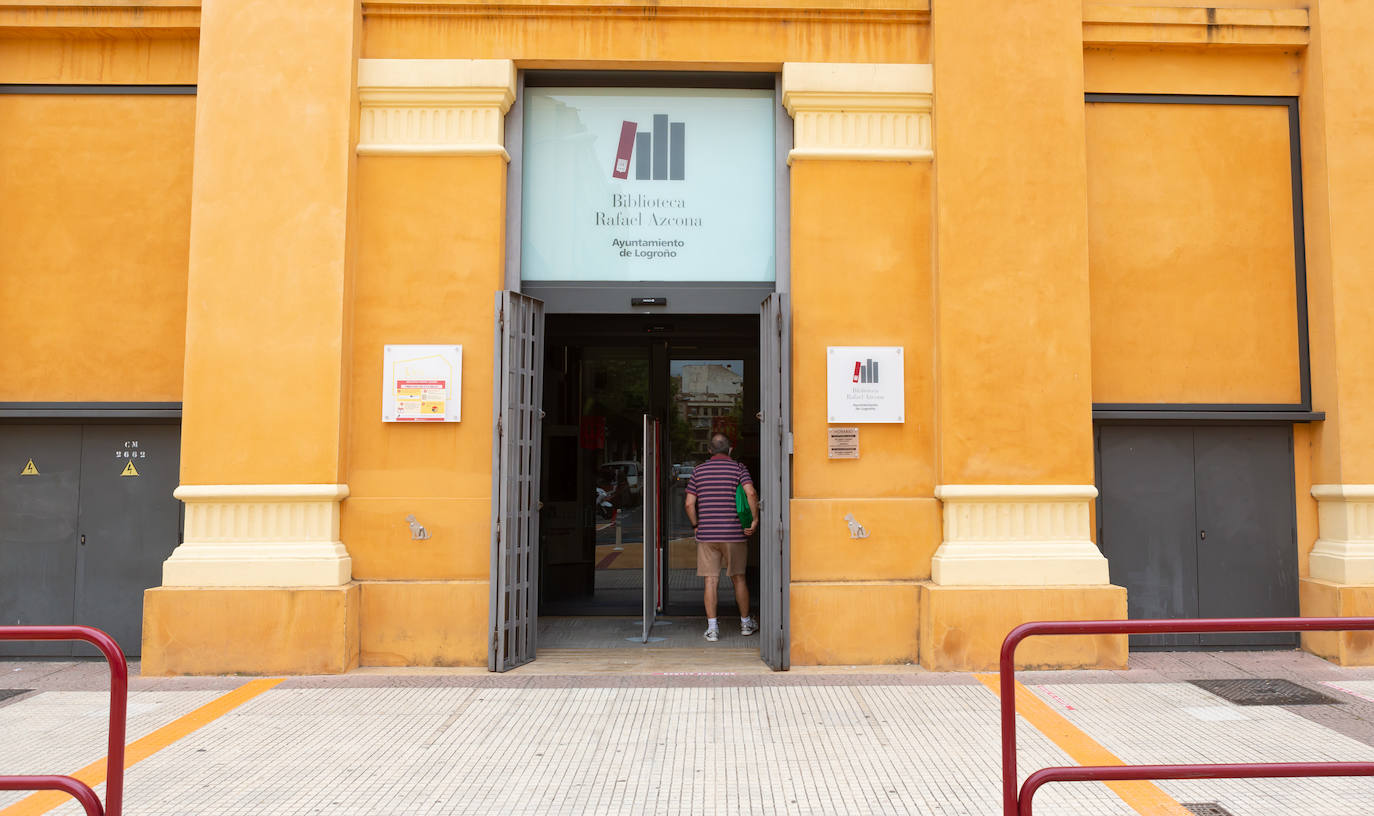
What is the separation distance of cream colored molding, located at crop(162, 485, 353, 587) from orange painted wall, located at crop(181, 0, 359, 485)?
0.40 ft

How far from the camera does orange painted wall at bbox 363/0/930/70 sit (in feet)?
23.7

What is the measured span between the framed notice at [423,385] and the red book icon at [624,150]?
2038 mm

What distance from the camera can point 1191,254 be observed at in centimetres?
755

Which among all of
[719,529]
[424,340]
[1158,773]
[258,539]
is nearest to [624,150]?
[424,340]

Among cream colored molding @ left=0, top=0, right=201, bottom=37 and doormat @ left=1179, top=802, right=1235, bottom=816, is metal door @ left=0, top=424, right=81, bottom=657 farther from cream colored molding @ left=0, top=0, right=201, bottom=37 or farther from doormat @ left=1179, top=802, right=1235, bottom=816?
doormat @ left=1179, top=802, right=1235, bottom=816

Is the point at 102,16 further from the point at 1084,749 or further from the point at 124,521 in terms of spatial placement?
the point at 1084,749

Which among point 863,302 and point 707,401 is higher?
point 863,302

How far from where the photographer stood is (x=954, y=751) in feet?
15.8

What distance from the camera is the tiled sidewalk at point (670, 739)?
13.8ft

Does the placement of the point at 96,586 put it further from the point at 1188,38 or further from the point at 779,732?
the point at 1188,38

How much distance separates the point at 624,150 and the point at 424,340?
2356 mm

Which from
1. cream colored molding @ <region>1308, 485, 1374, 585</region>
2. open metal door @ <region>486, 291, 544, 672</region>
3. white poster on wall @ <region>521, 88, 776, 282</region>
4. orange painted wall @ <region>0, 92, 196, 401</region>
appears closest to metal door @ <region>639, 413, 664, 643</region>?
open metal door @ <region>486, 291, 544, 672</region>

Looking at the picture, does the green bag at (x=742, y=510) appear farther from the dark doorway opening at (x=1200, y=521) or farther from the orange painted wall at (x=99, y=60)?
the orange painted wall at (x=99, y=60)

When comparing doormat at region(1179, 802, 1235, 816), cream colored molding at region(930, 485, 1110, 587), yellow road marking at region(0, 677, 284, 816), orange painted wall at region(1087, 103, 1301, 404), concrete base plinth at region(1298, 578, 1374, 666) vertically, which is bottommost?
yellow road marking at region(0, 677, 284, 816)
